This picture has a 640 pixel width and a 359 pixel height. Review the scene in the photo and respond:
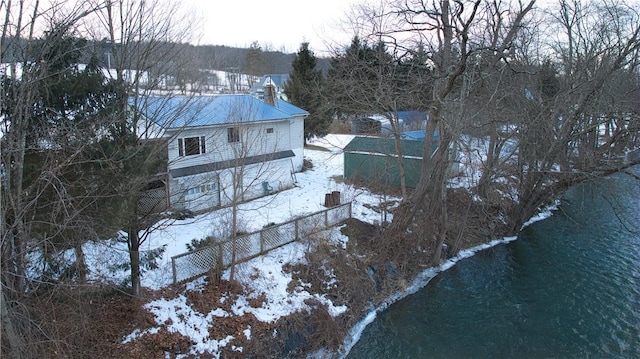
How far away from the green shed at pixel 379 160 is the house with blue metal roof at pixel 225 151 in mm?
3527

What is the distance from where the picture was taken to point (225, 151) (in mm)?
16141

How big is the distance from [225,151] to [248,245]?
5.09 metres

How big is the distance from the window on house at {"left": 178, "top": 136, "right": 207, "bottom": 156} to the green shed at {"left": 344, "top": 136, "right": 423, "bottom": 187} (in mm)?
7809

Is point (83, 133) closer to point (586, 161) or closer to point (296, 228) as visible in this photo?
point (296, 228)

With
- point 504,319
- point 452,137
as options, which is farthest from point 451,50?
point 504,319

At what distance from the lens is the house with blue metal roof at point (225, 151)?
1334cm

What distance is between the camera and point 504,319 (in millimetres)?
12016

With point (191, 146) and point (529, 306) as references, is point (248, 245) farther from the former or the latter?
point (529, 306)

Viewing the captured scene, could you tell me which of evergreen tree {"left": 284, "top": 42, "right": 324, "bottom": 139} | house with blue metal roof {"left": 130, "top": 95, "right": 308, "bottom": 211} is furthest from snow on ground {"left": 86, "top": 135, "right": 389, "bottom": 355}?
evergreen tree {"left": 284, "top": 42, "right": 324, "bottom": 139}

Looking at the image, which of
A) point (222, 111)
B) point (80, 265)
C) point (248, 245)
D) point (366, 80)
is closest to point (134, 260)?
point (80, 265)

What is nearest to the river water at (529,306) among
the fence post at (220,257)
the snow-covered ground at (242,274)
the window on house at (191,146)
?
the snow-covered ground at (242,274)

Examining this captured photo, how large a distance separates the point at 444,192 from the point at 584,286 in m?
5.31

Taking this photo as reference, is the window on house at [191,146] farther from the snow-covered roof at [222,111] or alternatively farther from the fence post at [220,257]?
the fence post at [220,257]

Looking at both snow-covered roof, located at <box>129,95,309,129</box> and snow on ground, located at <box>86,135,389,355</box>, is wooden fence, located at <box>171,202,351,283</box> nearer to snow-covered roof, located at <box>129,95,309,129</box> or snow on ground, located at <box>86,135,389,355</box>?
snow on ground, located at <box>86,135,389,355</box>
